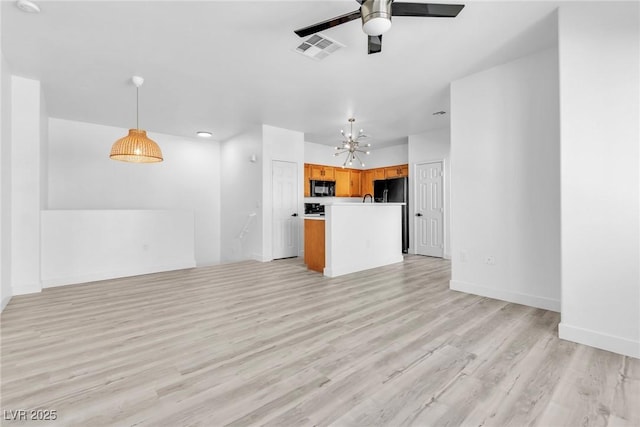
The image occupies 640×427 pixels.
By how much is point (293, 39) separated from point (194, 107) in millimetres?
2582

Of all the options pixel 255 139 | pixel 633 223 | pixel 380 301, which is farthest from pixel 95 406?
pixel 255 139

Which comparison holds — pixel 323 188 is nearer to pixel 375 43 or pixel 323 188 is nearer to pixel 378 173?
pixel 378 173

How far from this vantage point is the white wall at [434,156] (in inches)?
239

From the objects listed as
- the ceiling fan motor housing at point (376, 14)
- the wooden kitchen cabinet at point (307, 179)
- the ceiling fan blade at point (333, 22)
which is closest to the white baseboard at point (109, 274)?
the wooden kitchen cabinet at point (307, 179)

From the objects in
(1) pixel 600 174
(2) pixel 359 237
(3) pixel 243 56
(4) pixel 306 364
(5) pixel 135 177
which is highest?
(3) pixel 243 56

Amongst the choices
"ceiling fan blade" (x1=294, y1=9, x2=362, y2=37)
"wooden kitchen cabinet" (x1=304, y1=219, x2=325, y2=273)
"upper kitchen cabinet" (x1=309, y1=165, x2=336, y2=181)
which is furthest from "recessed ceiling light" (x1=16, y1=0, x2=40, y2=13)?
"upper kitchen cabinet" (x1=309, y1=165, x2=336, y2=181)

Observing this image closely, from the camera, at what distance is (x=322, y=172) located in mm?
7387

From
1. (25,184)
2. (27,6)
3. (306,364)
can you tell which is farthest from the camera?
(25,184)

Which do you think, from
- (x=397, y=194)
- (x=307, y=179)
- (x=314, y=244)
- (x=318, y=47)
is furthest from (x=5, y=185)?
(x=397, y=194)

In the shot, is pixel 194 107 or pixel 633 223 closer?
pixel 633 223

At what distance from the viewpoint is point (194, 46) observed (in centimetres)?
291

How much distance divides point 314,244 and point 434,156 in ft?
11.3

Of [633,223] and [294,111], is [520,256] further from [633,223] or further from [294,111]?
[294,111]

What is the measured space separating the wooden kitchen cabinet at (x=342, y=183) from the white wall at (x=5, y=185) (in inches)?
237
